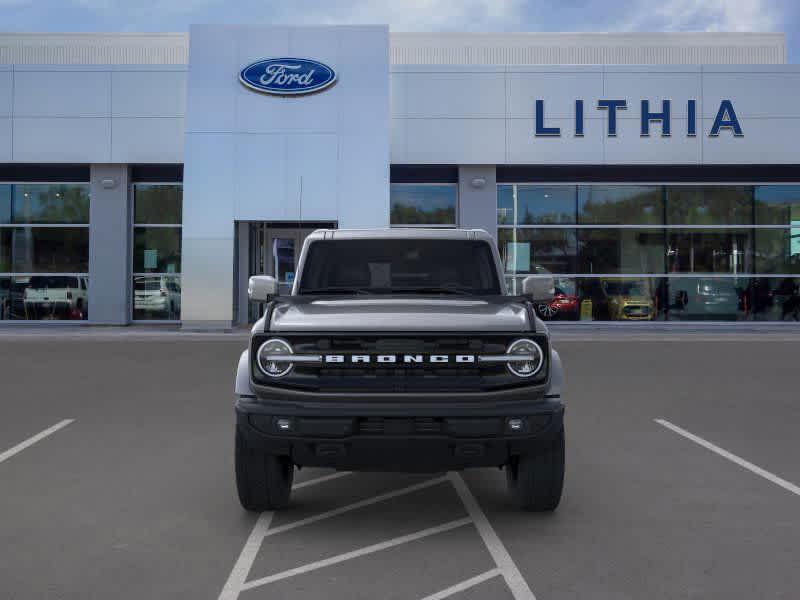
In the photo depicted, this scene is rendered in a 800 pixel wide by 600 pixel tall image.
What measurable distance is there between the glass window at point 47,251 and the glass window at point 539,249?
1273cm

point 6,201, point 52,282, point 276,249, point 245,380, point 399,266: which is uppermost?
point 6,201

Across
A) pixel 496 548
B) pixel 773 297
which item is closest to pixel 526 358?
pixel 496 548

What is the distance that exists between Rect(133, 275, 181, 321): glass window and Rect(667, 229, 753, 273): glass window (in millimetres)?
15199

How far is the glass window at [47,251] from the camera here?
2647 cm

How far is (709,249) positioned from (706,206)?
4.32ft

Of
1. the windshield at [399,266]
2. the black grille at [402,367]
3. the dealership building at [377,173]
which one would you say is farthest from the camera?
the dealership building at [377,173]

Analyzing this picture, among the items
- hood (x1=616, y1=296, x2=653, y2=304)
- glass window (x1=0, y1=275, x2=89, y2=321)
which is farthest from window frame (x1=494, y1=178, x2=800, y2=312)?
glass window (x1=0, y1=275, x2=89, y2=321)

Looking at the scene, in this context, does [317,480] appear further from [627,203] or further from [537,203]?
[627,203]

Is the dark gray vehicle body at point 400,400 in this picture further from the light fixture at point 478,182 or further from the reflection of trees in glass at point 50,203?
the reflection of trees in glass at point 50,203

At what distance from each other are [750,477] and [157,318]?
2230 centimetres

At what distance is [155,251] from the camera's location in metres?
26.5

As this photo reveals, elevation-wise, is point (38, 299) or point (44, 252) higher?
point (44, 252)

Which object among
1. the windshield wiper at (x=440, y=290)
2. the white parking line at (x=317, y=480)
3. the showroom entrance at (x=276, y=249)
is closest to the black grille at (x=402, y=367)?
the windshield wiper at (x=440, y=290)

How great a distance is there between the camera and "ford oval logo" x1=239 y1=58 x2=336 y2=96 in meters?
24.1
